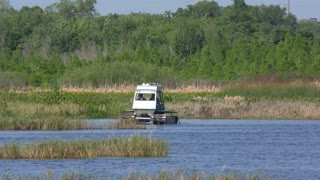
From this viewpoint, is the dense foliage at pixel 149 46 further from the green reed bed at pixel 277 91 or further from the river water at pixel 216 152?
the river water at pixel 216 152

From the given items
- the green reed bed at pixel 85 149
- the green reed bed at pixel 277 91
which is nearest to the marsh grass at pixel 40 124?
the green reed bed at pixel 85 149

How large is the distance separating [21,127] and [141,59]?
48.0 metres

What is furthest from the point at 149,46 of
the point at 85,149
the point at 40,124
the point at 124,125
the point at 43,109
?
the point at 85,149

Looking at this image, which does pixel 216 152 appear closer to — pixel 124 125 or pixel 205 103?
Answer: pixel 124 125

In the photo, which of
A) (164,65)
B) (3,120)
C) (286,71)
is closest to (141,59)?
(164,65)

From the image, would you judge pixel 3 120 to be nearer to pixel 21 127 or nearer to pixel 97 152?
pixel 21 127

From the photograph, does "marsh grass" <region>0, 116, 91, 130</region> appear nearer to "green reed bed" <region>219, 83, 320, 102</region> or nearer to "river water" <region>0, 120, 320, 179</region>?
"river water" <region>0, 120, 320, 179</region>

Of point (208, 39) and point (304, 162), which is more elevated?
point (208, 39)

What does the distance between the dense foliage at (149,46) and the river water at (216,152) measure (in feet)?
79.5

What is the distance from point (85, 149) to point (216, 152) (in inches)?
326

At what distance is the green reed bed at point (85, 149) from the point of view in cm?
3297

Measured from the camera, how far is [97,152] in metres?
33.7

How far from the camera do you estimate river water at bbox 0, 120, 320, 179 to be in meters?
32.0

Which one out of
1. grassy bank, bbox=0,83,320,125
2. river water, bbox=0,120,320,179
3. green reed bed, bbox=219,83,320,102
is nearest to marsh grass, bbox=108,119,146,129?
river water, bbox=0,120,320,179
